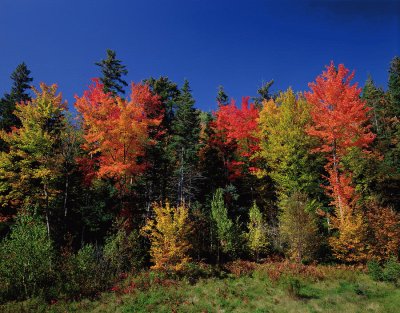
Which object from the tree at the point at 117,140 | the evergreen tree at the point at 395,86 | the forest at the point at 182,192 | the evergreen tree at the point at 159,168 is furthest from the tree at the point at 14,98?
the evergreen tree at the point at 395,86

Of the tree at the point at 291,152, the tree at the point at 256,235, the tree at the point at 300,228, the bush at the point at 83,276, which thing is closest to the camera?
the bush at the point at 83,276

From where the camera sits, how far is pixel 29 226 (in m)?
21.3

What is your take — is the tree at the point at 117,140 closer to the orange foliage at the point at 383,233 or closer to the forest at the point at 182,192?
the forest at the point at 182,192

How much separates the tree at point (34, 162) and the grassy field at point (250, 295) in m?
8.58

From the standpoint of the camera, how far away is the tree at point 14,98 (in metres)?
31.2

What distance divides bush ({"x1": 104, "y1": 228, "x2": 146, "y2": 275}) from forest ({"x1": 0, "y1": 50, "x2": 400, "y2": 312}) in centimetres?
11

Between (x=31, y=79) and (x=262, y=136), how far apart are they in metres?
27.5

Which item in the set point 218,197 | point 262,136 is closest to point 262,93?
point 262,136

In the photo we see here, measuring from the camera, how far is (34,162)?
85.5ft

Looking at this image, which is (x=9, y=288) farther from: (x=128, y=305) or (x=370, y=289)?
(x=370, y=289)

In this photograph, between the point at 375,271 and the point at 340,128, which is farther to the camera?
the point at 340,128

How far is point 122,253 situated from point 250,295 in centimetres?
1055

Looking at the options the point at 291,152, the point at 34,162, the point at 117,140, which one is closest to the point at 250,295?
the point at 291,152

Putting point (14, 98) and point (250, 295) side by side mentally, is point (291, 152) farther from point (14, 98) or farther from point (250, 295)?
point (14, 98)
